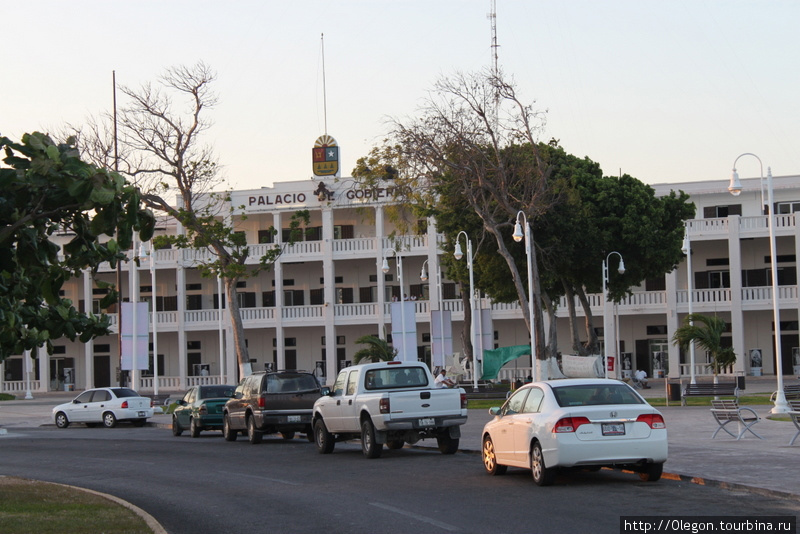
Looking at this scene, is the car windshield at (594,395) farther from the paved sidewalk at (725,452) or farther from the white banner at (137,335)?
the white banner at (137,335)

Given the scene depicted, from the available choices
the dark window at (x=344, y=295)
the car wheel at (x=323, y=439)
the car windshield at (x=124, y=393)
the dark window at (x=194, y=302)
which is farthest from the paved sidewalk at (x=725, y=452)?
the dark window at (x=194, y=302)

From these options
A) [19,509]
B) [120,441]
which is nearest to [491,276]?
[120,441]

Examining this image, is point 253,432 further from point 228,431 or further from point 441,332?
point 441,332

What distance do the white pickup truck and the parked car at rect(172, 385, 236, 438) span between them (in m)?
8.50

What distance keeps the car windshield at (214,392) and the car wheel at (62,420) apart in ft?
31.6

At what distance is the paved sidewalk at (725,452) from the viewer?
1358cm

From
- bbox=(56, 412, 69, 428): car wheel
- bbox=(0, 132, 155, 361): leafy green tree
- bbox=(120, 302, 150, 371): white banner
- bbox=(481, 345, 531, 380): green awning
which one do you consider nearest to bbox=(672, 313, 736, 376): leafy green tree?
bbox=(481, 345, 531, 380): green awning

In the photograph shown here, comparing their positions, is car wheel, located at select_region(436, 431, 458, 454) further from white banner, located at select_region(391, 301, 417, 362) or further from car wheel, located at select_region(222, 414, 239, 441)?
white banner, located at select_region(391, 301, 417, 362)

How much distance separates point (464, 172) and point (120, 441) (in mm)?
17437

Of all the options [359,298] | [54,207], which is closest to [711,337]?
[359,298]

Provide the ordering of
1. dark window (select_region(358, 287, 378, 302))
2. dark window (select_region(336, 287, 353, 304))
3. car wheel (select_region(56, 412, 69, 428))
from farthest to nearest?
1. dark window (select_region(336, 287, 353, 304))
2. dark window (select_region(358, 287, 378, 302))
3. car wheel (select_region(56, 412, 69, 428))

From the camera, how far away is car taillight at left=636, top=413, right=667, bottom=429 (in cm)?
1377

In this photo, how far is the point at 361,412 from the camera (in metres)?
20.4

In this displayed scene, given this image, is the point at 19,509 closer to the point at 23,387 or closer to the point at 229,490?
the point at 229,490
